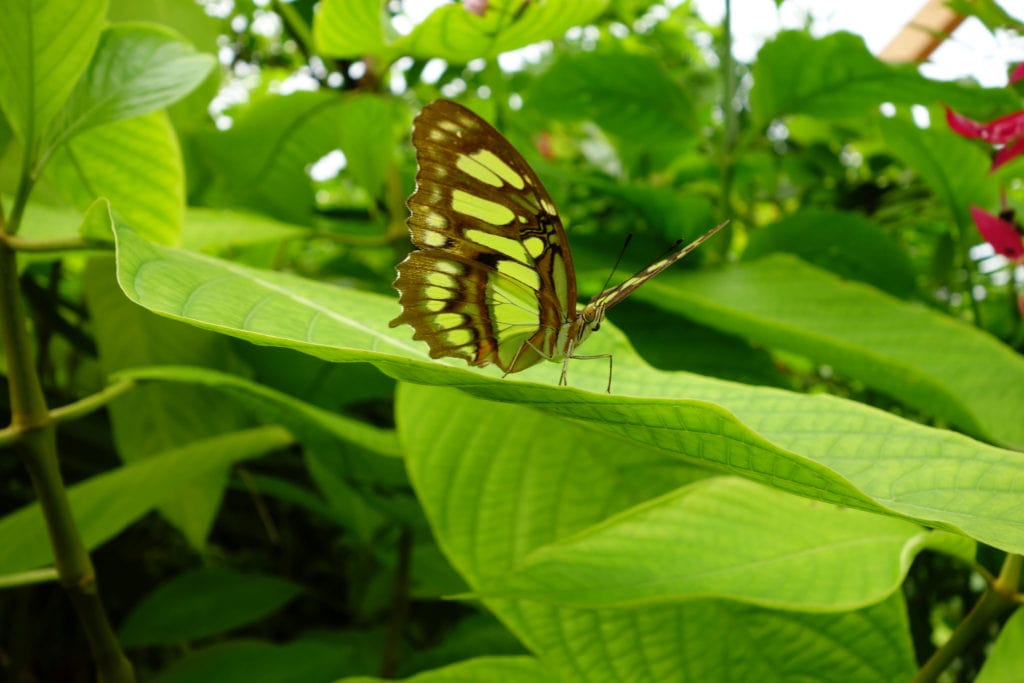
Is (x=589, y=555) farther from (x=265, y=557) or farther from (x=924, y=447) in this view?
(x=265, y=557)

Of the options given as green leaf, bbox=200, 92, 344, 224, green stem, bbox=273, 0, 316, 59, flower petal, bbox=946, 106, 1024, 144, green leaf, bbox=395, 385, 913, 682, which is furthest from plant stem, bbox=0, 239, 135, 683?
flower petal, bbox=946, 106, 1024, 144

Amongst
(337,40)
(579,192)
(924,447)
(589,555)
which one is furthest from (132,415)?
(579,192)

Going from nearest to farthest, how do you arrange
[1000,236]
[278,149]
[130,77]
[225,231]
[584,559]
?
[584,559]
[130,77]
[1000,236]
[225,231]
[278,149]

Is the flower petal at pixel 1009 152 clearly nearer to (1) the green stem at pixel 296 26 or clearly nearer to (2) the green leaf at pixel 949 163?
(2) the green leaf at pixel 949 163

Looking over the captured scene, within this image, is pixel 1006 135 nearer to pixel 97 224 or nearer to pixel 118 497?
pixel 97 224

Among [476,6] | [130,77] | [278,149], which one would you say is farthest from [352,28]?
[278,149]

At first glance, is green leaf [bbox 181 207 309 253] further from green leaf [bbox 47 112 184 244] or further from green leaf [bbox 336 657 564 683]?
green leaf [bbox 336 657 564 683]
